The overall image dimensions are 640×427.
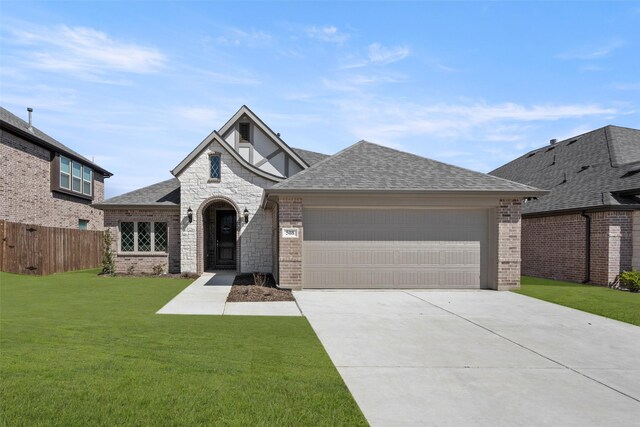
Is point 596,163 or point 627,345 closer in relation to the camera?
point 627,345

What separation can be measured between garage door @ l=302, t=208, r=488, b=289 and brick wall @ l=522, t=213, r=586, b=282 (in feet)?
16.7

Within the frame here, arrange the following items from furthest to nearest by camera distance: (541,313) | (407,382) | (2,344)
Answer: (541,313)
(2,344)
(407,382)

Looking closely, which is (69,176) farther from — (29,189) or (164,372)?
(164,372)

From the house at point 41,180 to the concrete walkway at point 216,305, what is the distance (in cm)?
1335

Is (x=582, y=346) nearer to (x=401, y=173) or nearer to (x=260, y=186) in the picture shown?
(x=401, y=173)

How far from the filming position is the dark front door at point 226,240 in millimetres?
20156

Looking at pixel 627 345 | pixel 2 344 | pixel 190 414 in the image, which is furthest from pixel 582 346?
pixel 2 344

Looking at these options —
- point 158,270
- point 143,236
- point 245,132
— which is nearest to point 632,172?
point 245,132

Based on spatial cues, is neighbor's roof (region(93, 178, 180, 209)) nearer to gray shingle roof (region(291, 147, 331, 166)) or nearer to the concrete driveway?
gray shingle roof (region(291, 147, 331, 166))

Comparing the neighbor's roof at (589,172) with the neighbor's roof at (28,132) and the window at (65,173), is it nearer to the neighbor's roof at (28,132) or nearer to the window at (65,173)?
the neighbor's roof at (28,132)

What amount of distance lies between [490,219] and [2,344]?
12.5 m

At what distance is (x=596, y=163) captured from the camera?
1861 centimetres

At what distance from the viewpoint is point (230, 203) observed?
17484 millimetres

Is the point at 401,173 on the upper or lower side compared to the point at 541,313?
upper
